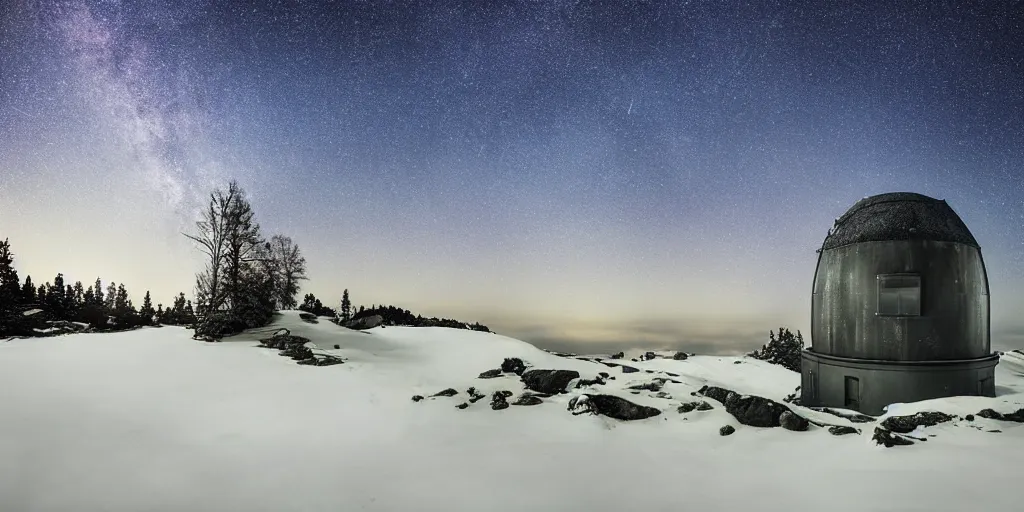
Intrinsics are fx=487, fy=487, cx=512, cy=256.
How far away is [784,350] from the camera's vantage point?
39250mm

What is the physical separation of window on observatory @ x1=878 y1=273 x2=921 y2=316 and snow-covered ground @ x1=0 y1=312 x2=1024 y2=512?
Result: 3.63 m

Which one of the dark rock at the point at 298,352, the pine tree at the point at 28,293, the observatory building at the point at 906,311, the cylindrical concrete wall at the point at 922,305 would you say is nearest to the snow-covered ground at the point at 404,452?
the dark rock at the point at 298,352

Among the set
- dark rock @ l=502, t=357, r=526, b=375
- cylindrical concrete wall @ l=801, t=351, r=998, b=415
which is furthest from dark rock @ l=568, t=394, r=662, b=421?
cylindrical concrete wall @ l=801, t=351, r=998, b=415

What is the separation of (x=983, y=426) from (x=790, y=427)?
193 inches

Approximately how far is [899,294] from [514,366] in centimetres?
1313

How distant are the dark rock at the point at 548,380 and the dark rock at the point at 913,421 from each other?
7.83 meters

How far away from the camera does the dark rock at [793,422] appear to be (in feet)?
34.7

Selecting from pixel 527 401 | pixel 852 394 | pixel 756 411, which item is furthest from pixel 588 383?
pixel 852 394

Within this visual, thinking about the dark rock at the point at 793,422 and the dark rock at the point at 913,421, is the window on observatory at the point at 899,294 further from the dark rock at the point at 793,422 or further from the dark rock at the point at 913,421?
the dark rock at the point at 793,422

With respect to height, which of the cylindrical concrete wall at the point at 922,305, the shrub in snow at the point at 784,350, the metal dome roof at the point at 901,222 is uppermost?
the metal dome roof at the point at 901,222

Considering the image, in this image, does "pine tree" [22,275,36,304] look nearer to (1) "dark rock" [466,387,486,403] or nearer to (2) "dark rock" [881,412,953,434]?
(1) "dark rock" [466,387,486,403]

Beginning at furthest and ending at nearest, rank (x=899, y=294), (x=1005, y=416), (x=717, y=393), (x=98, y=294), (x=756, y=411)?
1. (x=98, y=294)
2. (x=899, y=294)
3. (x=717, y=393)
4. (x=1005, y=416)
5. (x=756, y=411)

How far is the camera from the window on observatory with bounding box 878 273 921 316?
16.0 m

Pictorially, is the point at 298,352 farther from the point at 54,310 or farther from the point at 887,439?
the point at 54,310
